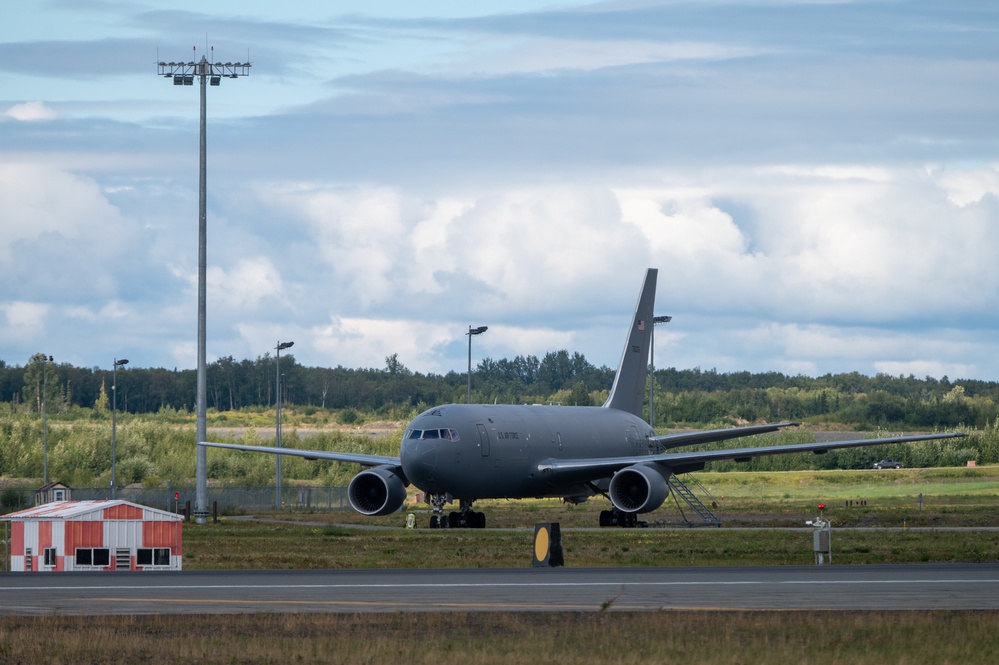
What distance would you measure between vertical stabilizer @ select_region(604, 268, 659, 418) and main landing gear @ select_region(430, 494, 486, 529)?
11703 millimetres

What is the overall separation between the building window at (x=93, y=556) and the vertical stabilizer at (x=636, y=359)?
28.1m

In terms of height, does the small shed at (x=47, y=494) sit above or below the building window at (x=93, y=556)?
above

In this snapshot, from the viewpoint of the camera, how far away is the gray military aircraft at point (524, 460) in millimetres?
49156

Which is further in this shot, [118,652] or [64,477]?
[64,477]

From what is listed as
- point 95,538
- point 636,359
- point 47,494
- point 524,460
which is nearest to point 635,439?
point 636,359

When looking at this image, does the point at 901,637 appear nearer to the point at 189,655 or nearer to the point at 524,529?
the point at 189,655

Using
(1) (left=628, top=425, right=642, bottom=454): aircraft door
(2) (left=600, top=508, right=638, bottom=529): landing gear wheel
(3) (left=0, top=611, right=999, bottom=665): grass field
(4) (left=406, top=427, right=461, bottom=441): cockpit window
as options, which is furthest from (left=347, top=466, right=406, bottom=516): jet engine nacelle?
(3) (left=0, top=611, right=999, bottom=665): grass field

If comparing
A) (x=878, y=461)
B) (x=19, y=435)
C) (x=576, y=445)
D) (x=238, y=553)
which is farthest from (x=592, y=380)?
(x=238, y=553)

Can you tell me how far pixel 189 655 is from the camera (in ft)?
55.9

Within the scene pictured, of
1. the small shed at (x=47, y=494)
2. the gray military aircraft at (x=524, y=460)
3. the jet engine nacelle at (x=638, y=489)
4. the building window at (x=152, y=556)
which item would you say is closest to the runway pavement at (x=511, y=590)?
the building window at (x=152, y=556)

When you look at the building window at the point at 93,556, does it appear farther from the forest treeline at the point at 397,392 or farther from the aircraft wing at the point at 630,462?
the forest treeline at the point at 397,392

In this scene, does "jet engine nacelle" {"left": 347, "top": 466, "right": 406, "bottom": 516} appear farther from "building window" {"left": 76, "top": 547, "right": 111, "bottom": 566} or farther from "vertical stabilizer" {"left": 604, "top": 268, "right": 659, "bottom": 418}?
"building window" {"left": 76, "top": 547, "right": 111, "bottom": 566}

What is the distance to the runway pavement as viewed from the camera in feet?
71.4

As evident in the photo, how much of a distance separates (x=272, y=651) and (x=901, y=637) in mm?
7441
